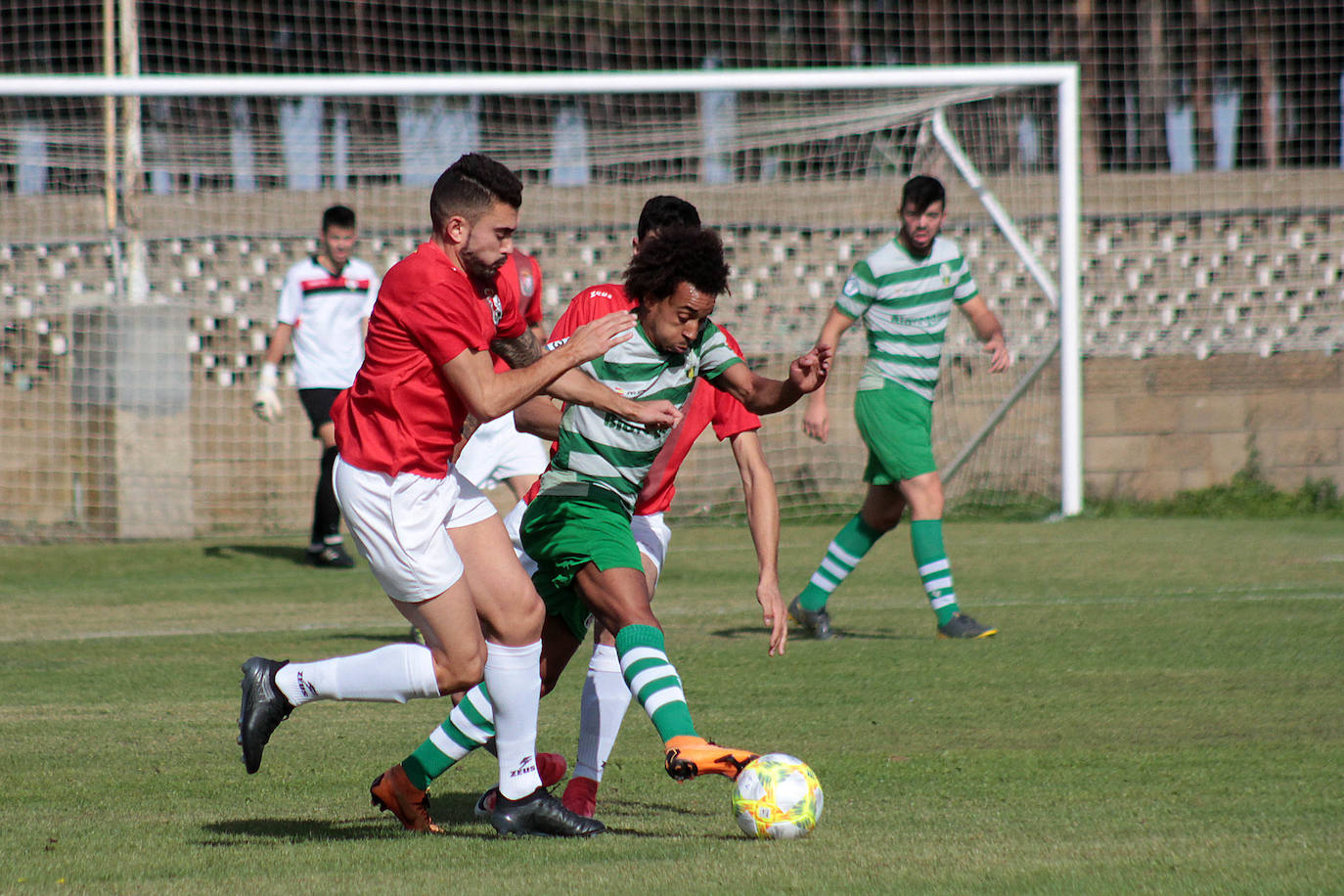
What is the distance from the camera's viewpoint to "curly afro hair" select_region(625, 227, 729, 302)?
13.8ft

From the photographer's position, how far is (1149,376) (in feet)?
48.3

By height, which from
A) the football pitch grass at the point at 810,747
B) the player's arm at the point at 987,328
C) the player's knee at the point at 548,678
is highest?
the player's arm at the point at 987,328

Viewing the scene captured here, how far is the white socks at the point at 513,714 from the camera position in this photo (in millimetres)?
4094

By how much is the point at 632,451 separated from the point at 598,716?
0.80 m

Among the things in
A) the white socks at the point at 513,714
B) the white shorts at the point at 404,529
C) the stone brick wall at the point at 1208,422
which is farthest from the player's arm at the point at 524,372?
the stone brick wall at the point at 1208,422

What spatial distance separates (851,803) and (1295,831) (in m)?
1.20

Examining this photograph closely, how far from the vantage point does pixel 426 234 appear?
14898mm

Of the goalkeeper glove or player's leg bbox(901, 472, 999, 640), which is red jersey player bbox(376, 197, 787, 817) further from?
the goalkeeper glove

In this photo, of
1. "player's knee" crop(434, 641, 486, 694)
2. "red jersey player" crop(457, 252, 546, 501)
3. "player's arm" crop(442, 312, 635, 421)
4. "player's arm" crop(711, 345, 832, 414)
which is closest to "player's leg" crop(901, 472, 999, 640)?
"red jersey player" crop(457, 252, 546, 501)

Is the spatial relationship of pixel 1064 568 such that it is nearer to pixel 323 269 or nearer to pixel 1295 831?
pixel 323 269

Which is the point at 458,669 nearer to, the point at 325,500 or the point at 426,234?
the point at 325,500

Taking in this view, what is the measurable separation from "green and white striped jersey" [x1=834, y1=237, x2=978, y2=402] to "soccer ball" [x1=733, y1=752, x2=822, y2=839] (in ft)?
14.2

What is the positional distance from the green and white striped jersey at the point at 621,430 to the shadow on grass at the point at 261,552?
24.5ft

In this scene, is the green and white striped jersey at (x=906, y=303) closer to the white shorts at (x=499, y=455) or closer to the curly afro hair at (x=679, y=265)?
the white shorts at (x=499, y=455)
